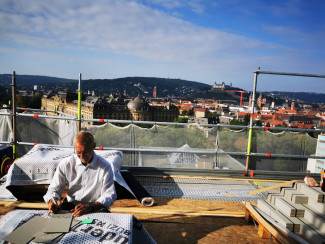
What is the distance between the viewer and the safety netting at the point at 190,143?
6.71 m

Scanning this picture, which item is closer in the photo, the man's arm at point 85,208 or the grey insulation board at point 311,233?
the man's arm at point 85,208

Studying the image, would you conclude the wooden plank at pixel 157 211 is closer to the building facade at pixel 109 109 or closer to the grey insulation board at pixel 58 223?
→ the grey insulation board at pixel 58 223

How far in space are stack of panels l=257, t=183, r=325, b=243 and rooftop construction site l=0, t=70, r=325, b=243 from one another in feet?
0.05

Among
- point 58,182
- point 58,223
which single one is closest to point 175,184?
point 58,182

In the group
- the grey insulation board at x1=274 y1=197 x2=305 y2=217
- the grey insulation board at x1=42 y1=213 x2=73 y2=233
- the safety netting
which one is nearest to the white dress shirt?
the grey insulation board at x1=42 y1=213 x2=73 y2=233

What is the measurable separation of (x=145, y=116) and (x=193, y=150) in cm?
11023

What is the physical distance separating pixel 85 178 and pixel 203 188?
11.5 feet

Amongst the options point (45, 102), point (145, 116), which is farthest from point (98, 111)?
point (45, 102)

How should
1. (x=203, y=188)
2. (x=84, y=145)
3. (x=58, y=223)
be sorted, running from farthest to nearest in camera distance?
(x=203, y=188), (x=84, y=145), (x=58, y=223)

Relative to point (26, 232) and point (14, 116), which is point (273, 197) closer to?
point (26, 232)

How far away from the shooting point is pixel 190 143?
22.6ft

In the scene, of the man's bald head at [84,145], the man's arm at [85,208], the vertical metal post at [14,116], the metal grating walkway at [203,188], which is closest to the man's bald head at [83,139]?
the man's bald head at [84,145]

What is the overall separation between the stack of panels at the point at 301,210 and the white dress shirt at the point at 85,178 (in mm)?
2526

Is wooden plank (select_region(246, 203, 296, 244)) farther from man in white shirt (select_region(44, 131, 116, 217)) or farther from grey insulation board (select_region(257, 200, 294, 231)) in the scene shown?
man in white shirt (select_region(44, 131, 116, 217))
